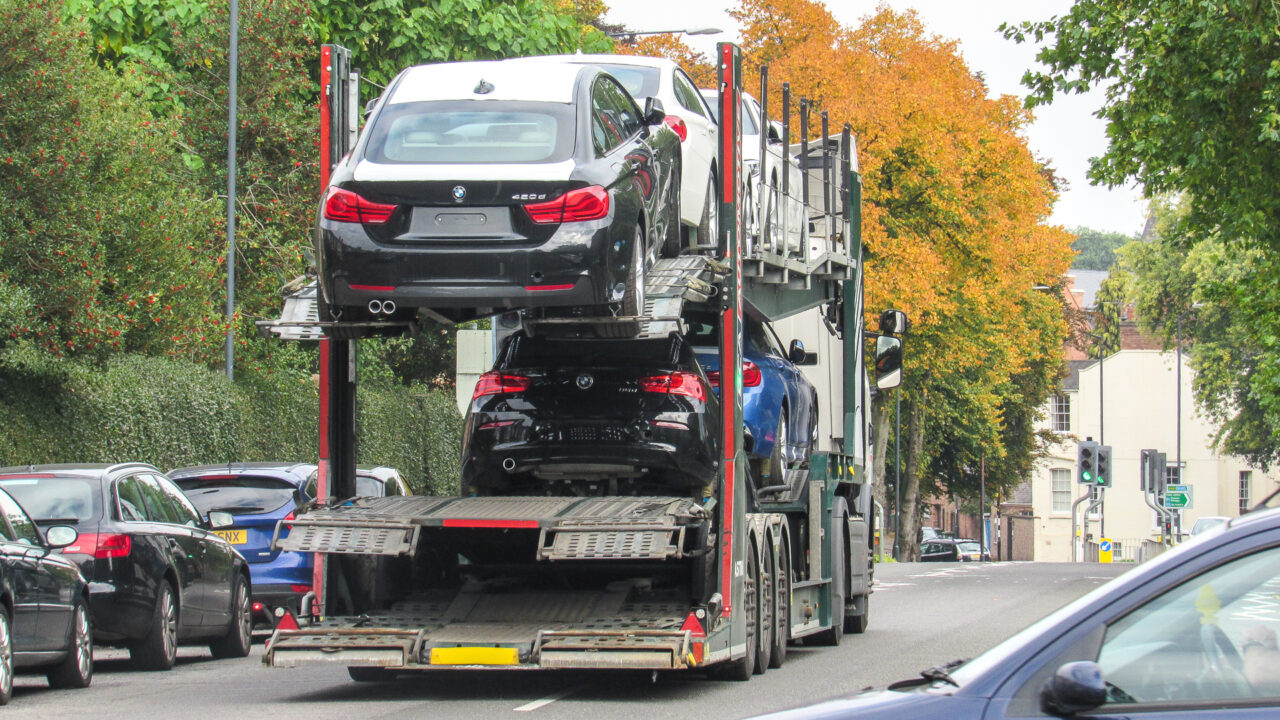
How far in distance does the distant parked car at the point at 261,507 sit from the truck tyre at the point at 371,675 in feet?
12.8

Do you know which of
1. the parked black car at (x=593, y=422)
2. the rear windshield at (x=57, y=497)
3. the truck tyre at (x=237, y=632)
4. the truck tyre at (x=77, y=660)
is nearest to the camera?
the parked black car at (x=593, y=422)

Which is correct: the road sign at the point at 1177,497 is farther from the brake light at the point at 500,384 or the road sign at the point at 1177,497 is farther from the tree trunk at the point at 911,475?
the brake light at the point at 500,384

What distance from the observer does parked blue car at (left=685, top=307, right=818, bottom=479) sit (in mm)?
12773

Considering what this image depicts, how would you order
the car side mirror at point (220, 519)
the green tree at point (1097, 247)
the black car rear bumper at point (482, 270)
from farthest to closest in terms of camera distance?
1. the green tree at point (1097, 247)
2. the car side mirror at point (220, 519)
3. the black car rear bumper at point (482, 270)

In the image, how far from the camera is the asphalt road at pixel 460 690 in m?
10.5

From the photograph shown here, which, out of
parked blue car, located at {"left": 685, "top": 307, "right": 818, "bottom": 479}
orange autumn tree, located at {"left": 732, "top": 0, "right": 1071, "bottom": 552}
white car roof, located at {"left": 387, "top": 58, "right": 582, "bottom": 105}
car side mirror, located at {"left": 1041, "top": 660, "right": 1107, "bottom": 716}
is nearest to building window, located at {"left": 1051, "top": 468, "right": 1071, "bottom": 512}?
orange autumn tree, located at {"left": 732, "top": 0, "right": 1071, "bottom": 552}

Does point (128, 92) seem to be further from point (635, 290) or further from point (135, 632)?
point (635, 290)

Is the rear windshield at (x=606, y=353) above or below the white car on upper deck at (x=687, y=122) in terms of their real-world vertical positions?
below

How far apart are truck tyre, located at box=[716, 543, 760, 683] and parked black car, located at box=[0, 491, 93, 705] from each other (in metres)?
4.33

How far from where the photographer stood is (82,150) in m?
22.7

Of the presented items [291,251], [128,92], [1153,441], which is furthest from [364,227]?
[1153,441]

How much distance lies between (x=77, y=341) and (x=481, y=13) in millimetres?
13283

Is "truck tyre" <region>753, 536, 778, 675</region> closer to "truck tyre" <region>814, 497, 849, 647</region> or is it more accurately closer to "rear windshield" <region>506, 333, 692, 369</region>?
"rear windshield" <region>506, 333, 692, 369</region>

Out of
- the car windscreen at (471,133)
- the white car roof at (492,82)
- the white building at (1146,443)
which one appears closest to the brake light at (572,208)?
the car windscreen at (471,133)
